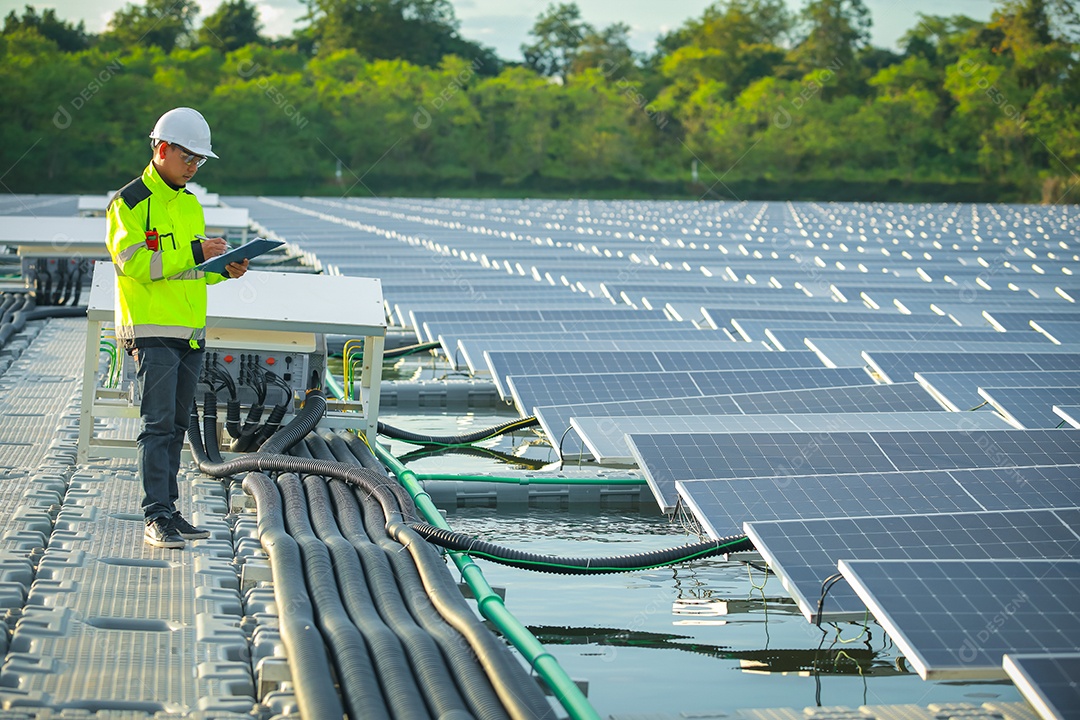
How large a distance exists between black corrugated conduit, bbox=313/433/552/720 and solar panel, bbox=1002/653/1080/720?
6.07 ft

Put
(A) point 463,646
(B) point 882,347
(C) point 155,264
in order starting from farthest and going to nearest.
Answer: (B) point 882,347 → (C) point 155,264 → (A) point 463,646

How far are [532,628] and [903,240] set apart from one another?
36.8 meters

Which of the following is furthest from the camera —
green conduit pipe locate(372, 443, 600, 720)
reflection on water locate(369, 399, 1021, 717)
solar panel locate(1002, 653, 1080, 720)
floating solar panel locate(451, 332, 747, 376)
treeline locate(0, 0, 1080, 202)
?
treeline locate(0, 0, 1080, 202)

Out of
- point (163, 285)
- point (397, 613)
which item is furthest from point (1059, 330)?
point (397, 613)

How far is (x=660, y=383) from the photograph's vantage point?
43.8ft

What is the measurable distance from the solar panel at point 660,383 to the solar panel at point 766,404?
34cm

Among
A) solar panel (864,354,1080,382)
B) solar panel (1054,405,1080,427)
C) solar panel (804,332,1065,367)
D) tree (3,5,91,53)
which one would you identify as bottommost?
solar panel (804,332,1065,367)

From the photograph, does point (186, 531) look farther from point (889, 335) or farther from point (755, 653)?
point (889, 335)

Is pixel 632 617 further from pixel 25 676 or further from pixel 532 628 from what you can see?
pixel 25 676

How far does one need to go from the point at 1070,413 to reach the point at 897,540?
4.39m

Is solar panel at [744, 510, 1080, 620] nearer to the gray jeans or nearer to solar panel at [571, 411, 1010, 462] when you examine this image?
solar panel at [571, 411, 1010, 462]

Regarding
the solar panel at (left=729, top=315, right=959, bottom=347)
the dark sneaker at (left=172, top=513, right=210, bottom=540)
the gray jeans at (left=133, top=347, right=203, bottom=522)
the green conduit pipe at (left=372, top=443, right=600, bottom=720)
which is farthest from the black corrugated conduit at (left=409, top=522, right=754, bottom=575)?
the solar panel at (left=729, top=315, right=959, bottom=347)

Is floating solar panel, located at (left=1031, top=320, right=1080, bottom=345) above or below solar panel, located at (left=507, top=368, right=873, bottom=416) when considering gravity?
above

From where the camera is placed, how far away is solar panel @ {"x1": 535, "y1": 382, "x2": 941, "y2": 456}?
39.5ft
